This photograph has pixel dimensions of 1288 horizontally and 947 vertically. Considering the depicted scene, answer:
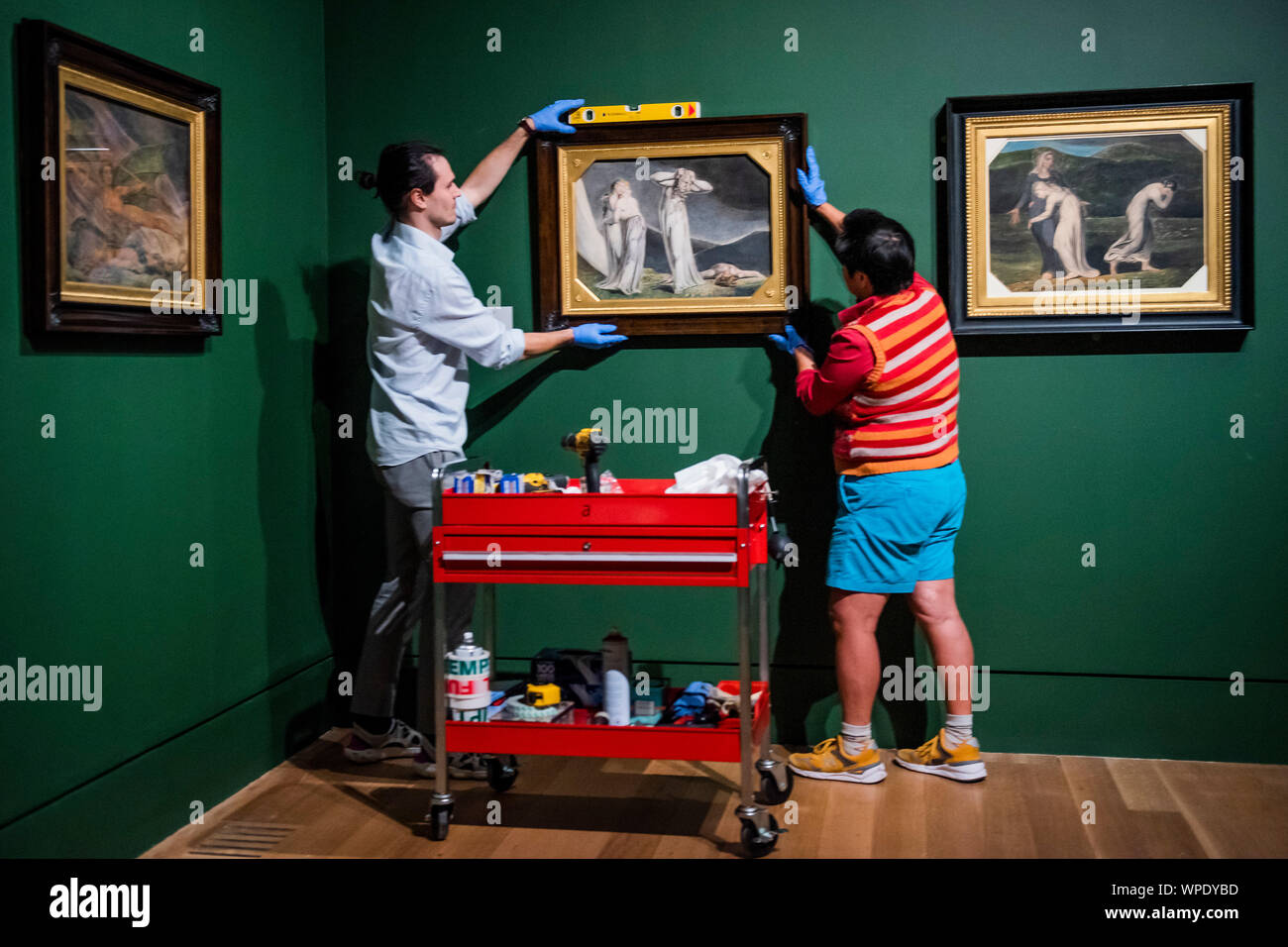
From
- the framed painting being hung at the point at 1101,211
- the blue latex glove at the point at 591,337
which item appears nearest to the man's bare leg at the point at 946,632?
the framed painting being hung at the point at 1101,211

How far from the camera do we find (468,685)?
320 cm

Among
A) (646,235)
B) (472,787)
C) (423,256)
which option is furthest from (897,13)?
(472,787)

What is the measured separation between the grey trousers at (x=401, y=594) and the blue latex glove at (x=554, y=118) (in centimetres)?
112

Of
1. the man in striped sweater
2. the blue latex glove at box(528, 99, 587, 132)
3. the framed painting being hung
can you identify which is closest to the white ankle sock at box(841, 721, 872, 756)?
the man in striped sweater

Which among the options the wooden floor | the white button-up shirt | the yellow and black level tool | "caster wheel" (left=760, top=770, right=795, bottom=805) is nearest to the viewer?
the wooden floor

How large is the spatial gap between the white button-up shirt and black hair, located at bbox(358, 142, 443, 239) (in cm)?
9

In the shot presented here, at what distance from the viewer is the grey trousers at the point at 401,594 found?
362cm

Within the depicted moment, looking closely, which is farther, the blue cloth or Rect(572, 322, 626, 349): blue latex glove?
Rect(572, 322, 626, 349): blue latex glove

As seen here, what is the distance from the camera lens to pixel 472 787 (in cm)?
361

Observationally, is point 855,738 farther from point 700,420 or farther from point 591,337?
point 591,337

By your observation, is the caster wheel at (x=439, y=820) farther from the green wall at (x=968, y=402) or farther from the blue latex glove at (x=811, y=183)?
the blue latex glove at (x=811, y=183)

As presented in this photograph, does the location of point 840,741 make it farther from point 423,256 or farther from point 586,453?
point 423,256

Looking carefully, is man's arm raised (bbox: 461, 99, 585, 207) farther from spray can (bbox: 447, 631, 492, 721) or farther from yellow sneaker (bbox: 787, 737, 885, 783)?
yellow sneaker (bbox: 787, 737, 885, 783)

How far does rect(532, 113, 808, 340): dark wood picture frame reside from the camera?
3.85 meters
